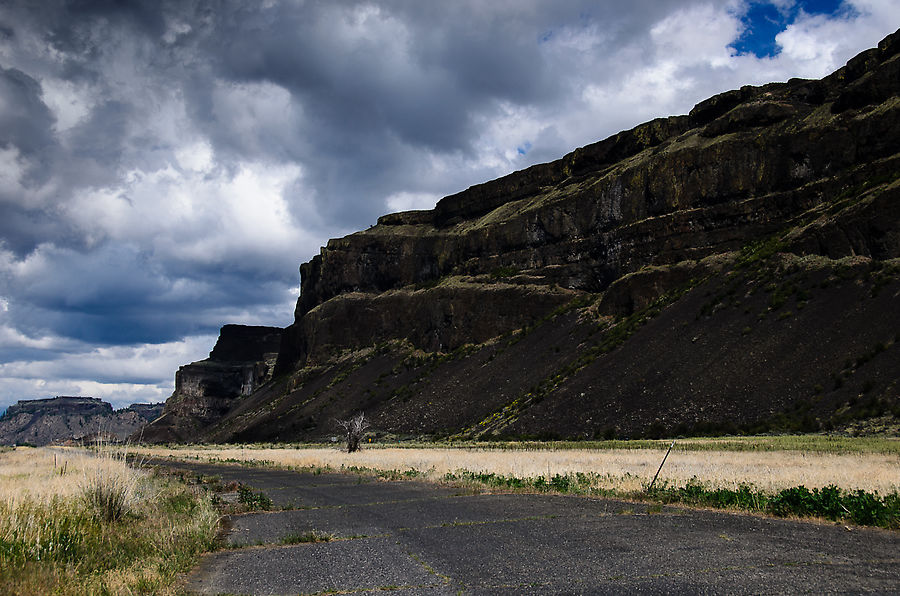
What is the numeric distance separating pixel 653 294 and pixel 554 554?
237 feet

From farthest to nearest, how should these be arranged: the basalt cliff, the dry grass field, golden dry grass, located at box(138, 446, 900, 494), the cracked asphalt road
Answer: the basalt cliff, the dry grass field, golden dry grass, located at box(138, 446, 900, 494), the cracked asphalt road

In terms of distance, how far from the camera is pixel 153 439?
156750 mm

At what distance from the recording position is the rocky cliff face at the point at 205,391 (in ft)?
533

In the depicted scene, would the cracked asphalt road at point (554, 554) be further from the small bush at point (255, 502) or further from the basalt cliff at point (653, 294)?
the basalt cliff at point (653, 294)

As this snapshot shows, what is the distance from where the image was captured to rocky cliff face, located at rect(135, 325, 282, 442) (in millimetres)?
162375

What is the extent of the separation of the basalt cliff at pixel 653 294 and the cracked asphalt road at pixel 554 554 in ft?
110

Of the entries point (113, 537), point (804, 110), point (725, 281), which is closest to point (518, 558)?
point (113, 537)

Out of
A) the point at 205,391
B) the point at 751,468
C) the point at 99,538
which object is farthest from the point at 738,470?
the point at 205,391

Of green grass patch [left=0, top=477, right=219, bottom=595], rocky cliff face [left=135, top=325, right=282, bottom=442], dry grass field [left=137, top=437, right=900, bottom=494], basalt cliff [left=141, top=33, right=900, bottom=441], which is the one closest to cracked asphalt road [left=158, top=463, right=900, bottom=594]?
green grass patch [left=0, top=477, right=219, bottom=595]

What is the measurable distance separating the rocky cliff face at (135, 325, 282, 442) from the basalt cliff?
40.1 m

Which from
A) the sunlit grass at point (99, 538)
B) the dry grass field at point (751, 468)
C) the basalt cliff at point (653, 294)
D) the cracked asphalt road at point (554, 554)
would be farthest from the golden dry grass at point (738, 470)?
the basalt cliff at point (653, 294)

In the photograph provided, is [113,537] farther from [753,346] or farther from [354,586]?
[753,346]

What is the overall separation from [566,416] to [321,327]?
85.7 meters

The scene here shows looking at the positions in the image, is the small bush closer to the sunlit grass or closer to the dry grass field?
the sunlit grass
